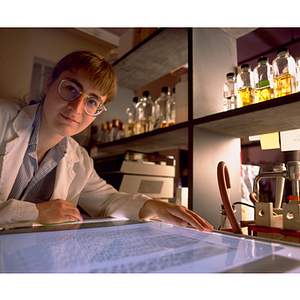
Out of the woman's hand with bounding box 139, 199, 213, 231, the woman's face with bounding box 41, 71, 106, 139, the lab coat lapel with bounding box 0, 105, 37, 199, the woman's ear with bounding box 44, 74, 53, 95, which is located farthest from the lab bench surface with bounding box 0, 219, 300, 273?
the woman's ear with bounding box 44, 74, 53, 95

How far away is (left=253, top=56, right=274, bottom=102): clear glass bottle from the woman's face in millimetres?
655

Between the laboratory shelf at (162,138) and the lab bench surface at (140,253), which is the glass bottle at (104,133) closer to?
the laboratory shelf at (162,138)

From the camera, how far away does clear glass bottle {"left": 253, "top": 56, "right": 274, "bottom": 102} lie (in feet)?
2.83

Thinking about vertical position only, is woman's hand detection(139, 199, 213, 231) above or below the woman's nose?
below

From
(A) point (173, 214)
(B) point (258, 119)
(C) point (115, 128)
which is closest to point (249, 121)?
(B) point (258, 119)

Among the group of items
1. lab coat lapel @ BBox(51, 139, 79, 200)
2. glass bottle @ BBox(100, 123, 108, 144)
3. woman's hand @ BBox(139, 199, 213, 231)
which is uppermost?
glass bottle @ BBox(100, 123, 108, 144)

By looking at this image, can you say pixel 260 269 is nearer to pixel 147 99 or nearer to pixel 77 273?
pixel 77 273

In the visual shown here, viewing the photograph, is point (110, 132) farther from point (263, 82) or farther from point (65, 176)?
point (263, 82)

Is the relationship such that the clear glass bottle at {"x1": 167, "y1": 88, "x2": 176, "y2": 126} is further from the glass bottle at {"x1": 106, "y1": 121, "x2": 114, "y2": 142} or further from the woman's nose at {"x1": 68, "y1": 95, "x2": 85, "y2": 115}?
the glass bottle at {"x1": 106, "y1": 121, "x2": 114, "y2": 142}

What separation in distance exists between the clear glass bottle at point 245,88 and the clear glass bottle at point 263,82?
0.06 feet

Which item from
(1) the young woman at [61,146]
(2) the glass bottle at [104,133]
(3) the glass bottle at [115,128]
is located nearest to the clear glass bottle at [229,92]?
(1) the young woman at [61,146]

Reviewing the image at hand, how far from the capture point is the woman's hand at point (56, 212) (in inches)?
28.9

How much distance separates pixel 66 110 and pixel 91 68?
0.21 m
